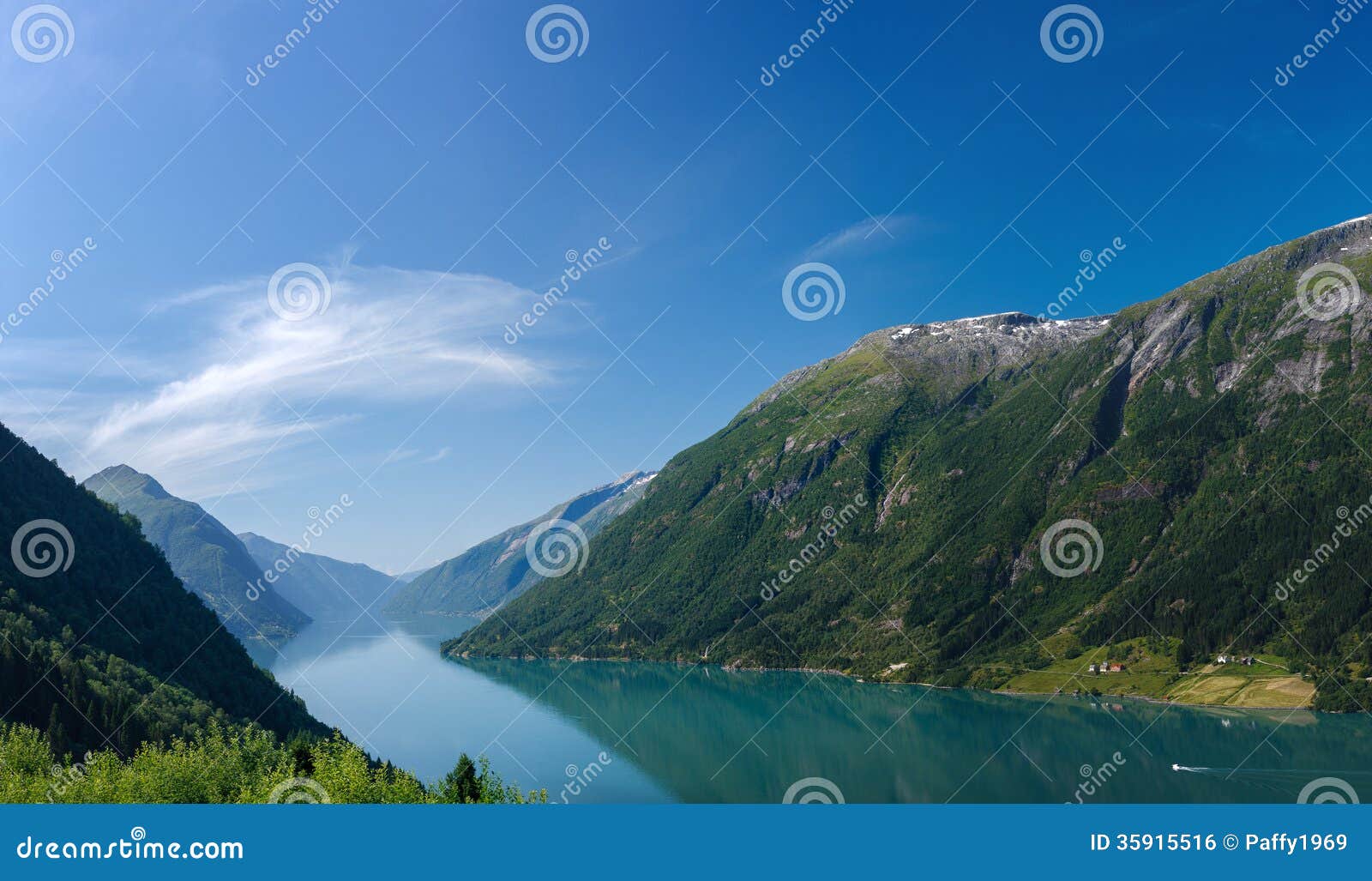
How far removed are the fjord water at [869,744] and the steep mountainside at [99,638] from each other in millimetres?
26291

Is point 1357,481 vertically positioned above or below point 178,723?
above

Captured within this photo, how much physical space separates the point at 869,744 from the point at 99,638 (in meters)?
104

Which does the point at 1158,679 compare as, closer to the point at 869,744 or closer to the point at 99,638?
the point at 869,744

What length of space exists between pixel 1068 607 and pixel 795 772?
4864 inches

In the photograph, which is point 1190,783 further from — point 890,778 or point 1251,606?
point 1251,606

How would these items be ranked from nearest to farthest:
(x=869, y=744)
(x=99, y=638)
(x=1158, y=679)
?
(x=99, y=638)
(x=869, y=744)
(x=1158, y=679)

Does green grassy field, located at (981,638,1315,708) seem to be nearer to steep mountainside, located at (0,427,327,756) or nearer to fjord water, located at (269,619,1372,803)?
fjord water, located at (269,619,1372,803)

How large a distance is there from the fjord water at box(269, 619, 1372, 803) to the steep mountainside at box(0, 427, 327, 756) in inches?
1035

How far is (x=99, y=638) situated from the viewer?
8194 centimetres

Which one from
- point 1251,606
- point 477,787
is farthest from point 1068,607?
point 477,787

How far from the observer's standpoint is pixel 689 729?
140500mm

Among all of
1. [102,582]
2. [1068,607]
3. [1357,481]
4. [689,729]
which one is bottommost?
[689,729]

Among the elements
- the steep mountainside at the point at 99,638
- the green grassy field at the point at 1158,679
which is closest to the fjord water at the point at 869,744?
the green grassy field at the point at 1158,679

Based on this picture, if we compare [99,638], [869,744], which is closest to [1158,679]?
[869,744]
